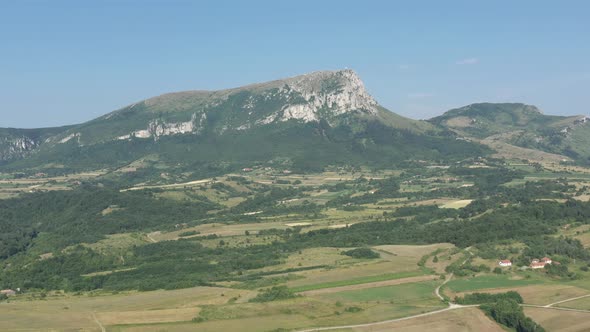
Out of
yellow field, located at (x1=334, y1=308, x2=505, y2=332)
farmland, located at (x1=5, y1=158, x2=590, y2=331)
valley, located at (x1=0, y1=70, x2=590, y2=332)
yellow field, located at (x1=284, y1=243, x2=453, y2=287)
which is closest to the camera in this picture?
yellow field, located at (x1=334, y1=308, x2=505, y2=332)

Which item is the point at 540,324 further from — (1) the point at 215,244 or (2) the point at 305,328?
(1) the point at 215,244

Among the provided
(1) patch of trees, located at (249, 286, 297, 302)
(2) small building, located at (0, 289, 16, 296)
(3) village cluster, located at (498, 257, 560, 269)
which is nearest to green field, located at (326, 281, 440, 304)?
(1) patch of trees, located at (249, 286, 297, 302)

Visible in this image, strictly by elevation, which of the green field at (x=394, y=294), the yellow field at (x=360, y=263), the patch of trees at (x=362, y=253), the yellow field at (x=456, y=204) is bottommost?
the green field at (x=394, y=294)

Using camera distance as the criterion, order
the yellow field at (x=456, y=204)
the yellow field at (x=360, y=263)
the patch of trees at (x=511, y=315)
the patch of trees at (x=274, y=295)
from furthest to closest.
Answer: the yellow field at (x=456, y=204) → the yellow field at (x=360, y=263) → the patch of trees at (x=274, y=295) → the patch of trees at (x=511, y=315)

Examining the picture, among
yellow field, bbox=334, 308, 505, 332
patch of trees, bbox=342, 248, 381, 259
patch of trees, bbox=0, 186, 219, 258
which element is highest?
patch of trees, bbox=0, 186, 219, 258

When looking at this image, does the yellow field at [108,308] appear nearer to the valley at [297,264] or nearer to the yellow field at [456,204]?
the valley at [297,264]

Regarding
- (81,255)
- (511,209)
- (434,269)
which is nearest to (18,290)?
(81,255)

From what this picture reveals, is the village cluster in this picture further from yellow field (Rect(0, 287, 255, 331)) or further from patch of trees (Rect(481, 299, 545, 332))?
yellow field (Rect(0, 287, 255, 331))

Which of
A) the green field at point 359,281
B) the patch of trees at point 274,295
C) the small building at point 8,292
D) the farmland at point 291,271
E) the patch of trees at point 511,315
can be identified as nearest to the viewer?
the patch of trees at point 511,315

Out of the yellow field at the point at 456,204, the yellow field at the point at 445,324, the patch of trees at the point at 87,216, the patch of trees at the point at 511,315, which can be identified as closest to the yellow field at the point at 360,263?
the yellow field at the point at 445,324

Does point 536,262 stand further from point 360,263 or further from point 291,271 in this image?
point 291,271

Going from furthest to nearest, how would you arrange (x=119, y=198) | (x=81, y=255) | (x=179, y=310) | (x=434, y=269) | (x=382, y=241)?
(x=119, y=198)
(x=382, y=241)
(x=81, y=255)
(x=434, y=269)
(x=179, y=310)
